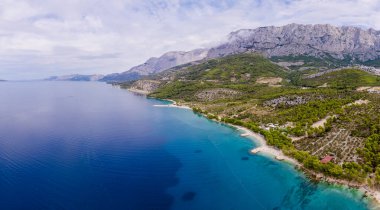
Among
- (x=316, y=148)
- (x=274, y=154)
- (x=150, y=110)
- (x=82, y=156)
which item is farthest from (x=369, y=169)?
(x=150, y=110)

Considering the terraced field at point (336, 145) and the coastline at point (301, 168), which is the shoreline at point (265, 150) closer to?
the coastline at point (301, 168)

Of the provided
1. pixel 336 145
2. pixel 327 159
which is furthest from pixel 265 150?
pixel 336 145

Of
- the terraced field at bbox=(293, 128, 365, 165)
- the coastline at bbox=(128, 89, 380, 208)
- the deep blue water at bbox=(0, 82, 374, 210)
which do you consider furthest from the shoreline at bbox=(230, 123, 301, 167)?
the terraced field at bbox=(293, 128, 365, 165)

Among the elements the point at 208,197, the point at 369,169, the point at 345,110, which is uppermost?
the point at 345,110

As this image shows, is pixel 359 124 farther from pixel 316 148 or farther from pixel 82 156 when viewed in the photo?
pixel 82 156

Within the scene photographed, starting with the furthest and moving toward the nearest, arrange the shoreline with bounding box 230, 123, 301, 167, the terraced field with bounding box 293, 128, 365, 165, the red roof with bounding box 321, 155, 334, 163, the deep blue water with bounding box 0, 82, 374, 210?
1. the shoreline with bounding box 230, 123, 301, 167
2. the terraced field with bounding box 293, 128, 365, 165
3. the red roof with bounding box 321, 155, 334, 163
4. the deep blue water with bounding box 0, 82, 374, 210

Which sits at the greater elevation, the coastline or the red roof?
the red roof

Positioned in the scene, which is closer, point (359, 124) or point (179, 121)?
point (359, 124)

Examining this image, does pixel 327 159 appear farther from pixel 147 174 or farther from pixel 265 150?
pixel 147 174

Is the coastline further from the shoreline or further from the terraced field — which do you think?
the terraced field
